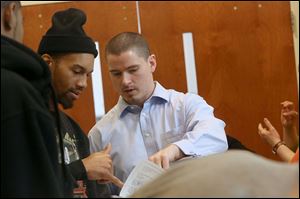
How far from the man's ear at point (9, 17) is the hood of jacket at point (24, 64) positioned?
0.16 feet

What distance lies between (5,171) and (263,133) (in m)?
1.37

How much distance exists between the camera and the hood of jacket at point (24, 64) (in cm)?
98

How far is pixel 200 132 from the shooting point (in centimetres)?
169

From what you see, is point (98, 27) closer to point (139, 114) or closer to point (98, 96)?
point (98, 96)

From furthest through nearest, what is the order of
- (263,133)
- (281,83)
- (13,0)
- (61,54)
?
(281,83), (263,133), (61,54), (13,0)

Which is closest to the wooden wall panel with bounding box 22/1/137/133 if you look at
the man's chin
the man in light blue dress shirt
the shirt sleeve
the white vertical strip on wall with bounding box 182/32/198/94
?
the white vertical strip on wall with bounding box 182/32/198/94

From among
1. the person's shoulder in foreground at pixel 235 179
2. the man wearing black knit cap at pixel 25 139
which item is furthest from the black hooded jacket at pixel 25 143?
the person's shoulder in foreground at pixel 235 179

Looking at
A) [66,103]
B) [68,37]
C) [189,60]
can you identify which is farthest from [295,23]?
[66,103]

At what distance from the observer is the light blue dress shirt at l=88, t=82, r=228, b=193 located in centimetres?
185

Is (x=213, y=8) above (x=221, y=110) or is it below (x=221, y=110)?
above

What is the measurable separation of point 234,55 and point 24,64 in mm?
2385

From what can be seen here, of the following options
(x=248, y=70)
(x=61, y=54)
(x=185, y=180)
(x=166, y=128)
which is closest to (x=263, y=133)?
(x=166, y=128)

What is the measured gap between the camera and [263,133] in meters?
2.08

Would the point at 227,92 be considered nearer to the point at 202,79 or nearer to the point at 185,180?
the point at 202,79
